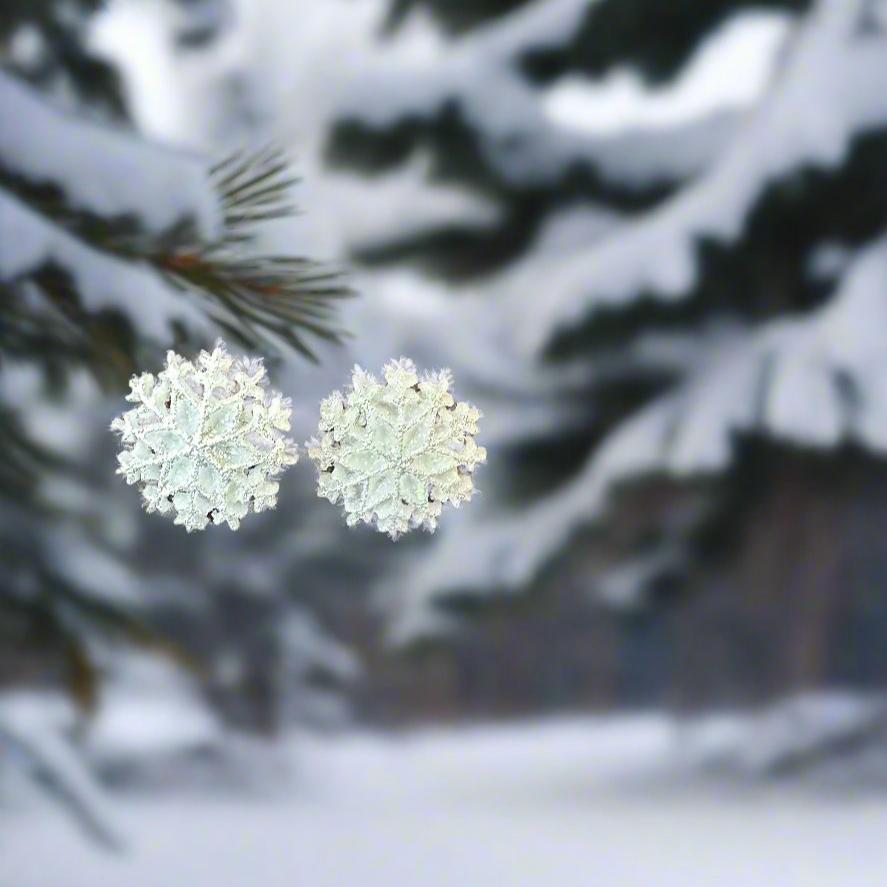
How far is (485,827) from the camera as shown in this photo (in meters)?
2.67

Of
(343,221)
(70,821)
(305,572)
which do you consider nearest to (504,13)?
(343,221)

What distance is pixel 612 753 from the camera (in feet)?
9.84

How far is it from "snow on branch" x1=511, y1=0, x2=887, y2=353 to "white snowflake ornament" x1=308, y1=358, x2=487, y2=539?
2.18 metres

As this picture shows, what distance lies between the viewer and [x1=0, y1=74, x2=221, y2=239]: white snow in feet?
1.87

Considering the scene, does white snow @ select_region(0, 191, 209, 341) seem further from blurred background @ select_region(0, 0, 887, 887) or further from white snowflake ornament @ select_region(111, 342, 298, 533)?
blurred background @ select_region(0, 0, 887, 887)

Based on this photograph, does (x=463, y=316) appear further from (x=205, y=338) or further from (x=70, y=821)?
(x=205, y=338)

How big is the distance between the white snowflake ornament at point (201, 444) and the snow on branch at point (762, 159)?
220 centimetres

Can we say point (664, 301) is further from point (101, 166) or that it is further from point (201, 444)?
point (201, 444)

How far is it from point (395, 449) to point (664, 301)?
7.50 ft

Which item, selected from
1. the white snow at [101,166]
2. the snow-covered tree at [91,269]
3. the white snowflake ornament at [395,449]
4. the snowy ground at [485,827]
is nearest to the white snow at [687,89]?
the snow-covered tree at [91,269]

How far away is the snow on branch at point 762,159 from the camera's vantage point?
2387 millimetres

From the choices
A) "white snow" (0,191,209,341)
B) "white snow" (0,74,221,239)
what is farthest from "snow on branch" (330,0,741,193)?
"white snow" (0,191,209,341)

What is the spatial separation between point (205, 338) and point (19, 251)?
9 cm

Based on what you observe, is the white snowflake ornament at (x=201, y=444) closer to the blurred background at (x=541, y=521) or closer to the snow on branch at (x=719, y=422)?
the blurred background at (x=541, y=521)
